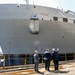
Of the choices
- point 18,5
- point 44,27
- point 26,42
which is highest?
point 18,5

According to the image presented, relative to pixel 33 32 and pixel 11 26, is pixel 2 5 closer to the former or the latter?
pixel 11 26

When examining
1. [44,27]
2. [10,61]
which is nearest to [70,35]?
[44,27]

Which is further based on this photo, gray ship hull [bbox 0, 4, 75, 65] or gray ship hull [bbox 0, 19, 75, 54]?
gray ship hull [bbox 0, 19, 75, 54]

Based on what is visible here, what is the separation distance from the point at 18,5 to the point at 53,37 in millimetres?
4930

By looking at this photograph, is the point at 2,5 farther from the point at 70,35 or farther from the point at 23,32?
the point at 70,35

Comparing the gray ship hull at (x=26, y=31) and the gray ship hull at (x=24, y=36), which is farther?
the gray ship hull at (x=24, y=36)

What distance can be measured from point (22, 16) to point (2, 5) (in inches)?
91.8

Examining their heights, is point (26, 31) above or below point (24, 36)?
above

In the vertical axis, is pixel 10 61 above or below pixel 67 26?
below

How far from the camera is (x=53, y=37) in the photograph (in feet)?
83.9

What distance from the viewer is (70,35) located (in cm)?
2694

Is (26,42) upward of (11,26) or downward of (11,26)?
downward

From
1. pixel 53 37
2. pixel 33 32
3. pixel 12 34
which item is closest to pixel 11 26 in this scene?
pixel 12 34

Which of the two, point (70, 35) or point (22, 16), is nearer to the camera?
point (22, 16)
